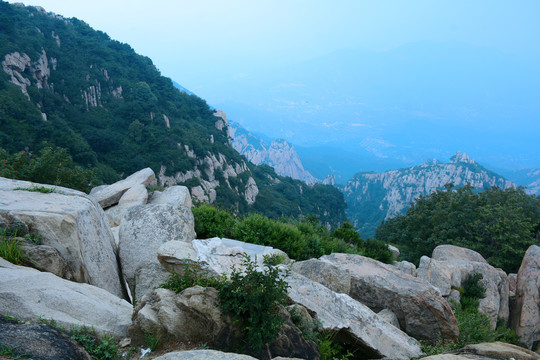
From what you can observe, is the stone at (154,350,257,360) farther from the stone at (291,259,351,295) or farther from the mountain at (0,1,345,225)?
the mountain at (0,1,345,225)

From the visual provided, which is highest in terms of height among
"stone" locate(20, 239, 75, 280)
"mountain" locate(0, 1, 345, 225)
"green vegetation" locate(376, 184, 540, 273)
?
"mountain" locate(0, 1, 345, 225)

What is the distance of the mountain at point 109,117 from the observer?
167 feet

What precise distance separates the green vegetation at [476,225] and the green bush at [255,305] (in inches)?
906

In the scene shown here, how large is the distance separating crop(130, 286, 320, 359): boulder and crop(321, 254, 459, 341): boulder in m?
4.97

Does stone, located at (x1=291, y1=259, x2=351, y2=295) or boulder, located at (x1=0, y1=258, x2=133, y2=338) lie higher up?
stone, located at (x1=291, y1=259, x2=351, y2=295)

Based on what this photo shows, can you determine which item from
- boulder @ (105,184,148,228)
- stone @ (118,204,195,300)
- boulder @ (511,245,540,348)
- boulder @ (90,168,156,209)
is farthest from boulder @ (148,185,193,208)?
boulder @ (511,245,540,348)

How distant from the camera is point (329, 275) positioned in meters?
10.0

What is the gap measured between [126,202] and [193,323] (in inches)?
407

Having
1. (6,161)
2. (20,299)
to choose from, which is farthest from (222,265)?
(6,161)

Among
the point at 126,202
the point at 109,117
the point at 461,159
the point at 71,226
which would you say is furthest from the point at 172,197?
the point at 461,159

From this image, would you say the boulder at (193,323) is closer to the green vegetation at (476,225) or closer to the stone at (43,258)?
the stone at (43,258)

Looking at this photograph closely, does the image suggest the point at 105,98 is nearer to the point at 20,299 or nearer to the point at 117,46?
the point at 117,46

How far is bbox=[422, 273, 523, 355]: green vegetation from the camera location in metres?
9.18

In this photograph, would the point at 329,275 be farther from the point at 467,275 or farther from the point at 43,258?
the point at 467,275
